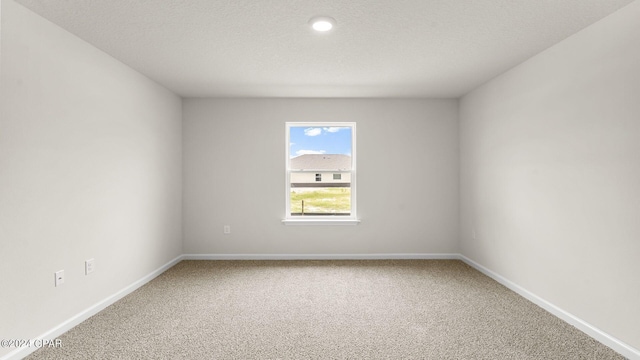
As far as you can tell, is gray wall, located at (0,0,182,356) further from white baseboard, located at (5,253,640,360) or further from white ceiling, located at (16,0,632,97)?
white ceiling, located at (16,0,632,97)

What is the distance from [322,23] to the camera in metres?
2.24

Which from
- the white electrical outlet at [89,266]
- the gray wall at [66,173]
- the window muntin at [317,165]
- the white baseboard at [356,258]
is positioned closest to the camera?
the gray wall at [66,173]

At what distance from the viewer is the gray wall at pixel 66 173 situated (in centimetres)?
198

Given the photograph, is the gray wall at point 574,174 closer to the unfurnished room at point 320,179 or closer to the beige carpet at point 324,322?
the unfurnished room at point 320,179

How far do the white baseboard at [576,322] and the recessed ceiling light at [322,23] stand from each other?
3030 millimetres

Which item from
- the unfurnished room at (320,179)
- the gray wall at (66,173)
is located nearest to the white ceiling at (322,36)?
the unfurnished room at (320,179)

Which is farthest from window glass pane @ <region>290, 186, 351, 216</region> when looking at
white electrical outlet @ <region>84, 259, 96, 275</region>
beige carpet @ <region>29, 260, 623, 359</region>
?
white electrical outlet @ <region>84, 259, 96, 275</region>

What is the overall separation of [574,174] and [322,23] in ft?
7.73

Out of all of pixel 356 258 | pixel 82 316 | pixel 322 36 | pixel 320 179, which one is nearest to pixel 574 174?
pixel 322 36

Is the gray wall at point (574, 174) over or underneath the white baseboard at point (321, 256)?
over

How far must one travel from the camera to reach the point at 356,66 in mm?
3133

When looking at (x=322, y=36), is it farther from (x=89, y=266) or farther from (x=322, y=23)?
(x=89, y=266)

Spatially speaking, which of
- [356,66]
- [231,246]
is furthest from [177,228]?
[356,66]

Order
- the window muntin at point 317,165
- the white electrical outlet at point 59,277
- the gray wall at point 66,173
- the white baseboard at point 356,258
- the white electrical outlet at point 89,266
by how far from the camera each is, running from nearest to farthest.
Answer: the gray wall at point 66,173, the white baseboard at point 356,258, the white electrical outlet at point 59,277, the white electrical outlet at point 89,266, the window muntin at point 317,165
